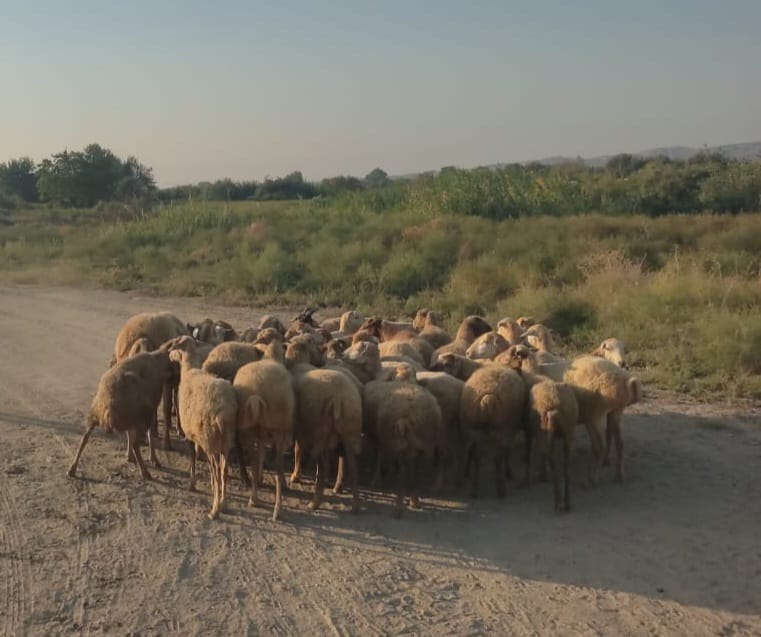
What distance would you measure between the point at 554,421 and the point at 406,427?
1.13 m

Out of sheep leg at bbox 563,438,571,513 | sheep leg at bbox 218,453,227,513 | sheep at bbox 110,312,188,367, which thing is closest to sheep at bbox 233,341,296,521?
sheep leg at bbox 218,453,227,513

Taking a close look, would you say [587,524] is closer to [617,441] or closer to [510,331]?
[617,441]

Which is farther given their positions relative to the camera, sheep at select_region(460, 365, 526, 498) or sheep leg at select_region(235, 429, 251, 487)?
sheep leg at select_region(235, 429, 251, 487)

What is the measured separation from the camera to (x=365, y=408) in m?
6.66

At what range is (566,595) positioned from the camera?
513cm

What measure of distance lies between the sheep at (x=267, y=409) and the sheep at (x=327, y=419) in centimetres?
12

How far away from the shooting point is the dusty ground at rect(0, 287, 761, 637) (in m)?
4.88

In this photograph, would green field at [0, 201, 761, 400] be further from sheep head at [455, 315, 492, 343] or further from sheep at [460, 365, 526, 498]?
sheep at [460, 365, 526, 498]

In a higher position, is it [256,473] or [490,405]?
[490,405]

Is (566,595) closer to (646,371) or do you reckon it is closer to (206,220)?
(646,371)

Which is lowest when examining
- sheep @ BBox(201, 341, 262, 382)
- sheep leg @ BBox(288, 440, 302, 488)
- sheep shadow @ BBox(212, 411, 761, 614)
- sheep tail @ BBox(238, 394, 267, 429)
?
sheep shadow @ BBox(212, 411, 761, 614)

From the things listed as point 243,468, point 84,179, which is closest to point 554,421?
point 243,468

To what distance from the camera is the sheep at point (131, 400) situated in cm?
692

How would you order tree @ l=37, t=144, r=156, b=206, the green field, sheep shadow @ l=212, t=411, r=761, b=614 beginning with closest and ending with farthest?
sheep shadow @ l=212, t=411, r=761, b=614
the green field
tree @ l=37, t=144, r=156, b=206
